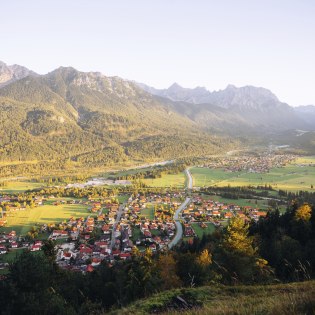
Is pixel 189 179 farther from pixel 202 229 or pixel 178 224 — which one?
pixel 202 229

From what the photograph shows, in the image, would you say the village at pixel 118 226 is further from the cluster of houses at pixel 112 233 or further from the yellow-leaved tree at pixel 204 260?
the yellow-leaved tree at pixel 204 260

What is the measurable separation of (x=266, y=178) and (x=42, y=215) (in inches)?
2569

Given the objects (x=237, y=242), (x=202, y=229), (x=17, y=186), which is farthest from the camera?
(x=17, y=186)

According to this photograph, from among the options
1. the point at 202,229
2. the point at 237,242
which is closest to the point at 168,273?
the point at 237,242

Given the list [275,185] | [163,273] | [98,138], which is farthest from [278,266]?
[98,138]

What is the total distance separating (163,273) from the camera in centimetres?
1781

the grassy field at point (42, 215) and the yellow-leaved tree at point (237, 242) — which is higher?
the yellow-leaved tree at point (237, 242)

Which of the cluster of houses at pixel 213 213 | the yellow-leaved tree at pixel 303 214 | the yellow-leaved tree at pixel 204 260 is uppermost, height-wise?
the yellow-leaved tree at pixel 303 214

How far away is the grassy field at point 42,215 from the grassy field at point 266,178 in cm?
3764

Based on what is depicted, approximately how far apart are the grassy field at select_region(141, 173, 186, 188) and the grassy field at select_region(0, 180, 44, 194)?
30615 mm

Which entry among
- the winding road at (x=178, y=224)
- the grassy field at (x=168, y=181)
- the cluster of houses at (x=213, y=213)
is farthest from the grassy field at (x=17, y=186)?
the cluster of houses at (x=213, y=213)

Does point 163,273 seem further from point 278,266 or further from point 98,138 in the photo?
point 98,138

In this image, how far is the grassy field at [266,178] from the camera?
8075 cm

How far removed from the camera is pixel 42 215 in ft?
172
